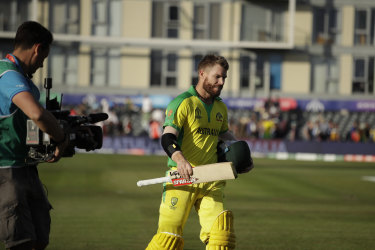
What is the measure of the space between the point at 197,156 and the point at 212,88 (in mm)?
701

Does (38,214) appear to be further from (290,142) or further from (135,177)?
(290,142)

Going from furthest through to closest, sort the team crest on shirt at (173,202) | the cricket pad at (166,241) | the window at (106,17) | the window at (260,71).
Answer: the window at (260,71)
the window at (106,17)
the team crest on shirt at (173,202)
the cricket pad at (166,241)

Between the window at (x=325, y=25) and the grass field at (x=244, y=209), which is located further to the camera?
the window at (x=325, y=25)

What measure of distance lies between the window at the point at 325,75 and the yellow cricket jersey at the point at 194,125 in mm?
43061

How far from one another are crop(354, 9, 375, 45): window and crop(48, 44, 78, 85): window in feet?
64.2

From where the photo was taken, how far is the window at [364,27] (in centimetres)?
4950

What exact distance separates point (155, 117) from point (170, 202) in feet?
113

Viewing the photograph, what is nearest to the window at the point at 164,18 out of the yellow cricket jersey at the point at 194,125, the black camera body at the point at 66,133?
the yellow cricket jersey at the point at 194,125

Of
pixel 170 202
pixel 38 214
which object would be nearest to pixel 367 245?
pixel 170 202

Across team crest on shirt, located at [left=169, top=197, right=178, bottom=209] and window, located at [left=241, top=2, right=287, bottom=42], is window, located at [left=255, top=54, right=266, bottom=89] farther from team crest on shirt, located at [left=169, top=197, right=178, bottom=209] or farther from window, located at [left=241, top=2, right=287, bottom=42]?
team crest on shirt, located at [left=169, top=197, right=178, bottom=209]

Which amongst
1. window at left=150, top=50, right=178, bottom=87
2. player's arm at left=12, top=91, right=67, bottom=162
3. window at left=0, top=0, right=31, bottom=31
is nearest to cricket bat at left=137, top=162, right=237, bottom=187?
player's arm at left=12, top=91, right=67, bottom=162

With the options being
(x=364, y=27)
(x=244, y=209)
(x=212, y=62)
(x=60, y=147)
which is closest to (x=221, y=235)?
(x=212, y=62)

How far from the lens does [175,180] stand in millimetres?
6734

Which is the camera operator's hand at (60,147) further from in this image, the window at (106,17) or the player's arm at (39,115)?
the window at (106,17)
